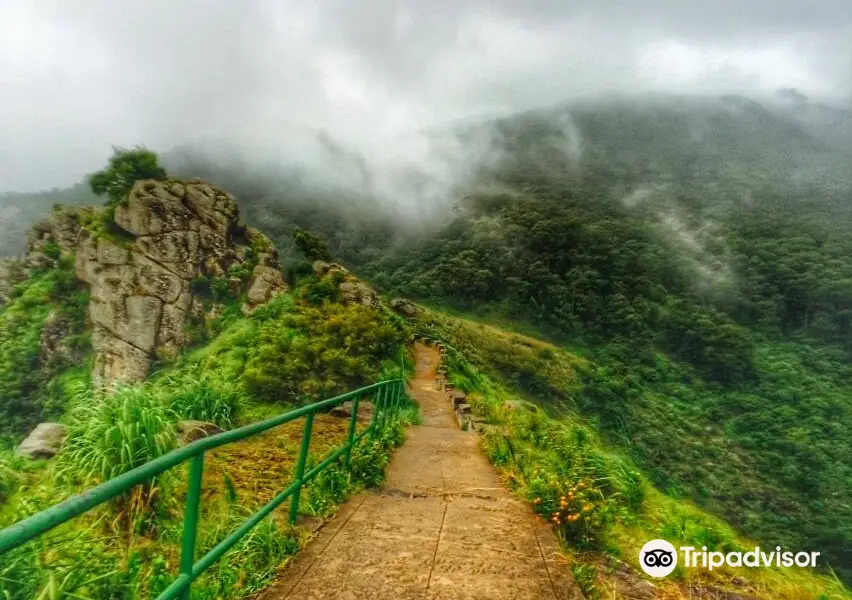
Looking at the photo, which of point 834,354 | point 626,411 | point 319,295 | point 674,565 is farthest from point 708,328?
point 674,565

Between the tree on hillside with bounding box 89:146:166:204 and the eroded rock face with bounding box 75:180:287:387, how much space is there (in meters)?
1.34

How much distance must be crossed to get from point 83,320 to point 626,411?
111 feet

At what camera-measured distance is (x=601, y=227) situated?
82.5m

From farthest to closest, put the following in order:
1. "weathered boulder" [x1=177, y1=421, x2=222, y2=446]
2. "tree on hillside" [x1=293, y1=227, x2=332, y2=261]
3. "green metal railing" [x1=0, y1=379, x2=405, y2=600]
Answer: "tree on hillside" [x1=293, y1=227, x2=332, y2=261] < "weathered boulder" [x1=177, y1=421, x2=222, y2=446] < "green metal railing" [x1=0, y1=379, x2=405, y2=600]

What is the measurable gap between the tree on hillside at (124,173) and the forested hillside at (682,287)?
24976 mm

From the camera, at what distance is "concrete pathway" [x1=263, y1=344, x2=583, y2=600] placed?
362 cm

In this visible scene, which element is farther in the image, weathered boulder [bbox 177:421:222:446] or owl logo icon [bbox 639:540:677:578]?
weathered boulder [bbox 177:421:222:446]

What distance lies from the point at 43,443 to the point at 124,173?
77.3ft

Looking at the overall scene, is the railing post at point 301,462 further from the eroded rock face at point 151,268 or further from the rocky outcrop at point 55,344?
the rocky outcrop at point 55,344

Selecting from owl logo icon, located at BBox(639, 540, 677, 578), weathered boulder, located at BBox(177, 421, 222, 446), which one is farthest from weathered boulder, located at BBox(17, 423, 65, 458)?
owl logo icon, located at BBox(639, 540, 677, 578)

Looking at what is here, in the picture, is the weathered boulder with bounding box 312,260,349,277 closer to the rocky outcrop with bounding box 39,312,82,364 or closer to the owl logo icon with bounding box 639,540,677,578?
the rocky outcrop with bounding box 39,312,82,364

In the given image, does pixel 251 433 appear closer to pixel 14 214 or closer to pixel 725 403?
pixel 725 403

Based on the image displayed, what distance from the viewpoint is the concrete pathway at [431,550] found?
3.62 metres

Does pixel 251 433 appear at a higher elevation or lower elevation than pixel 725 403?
higher
